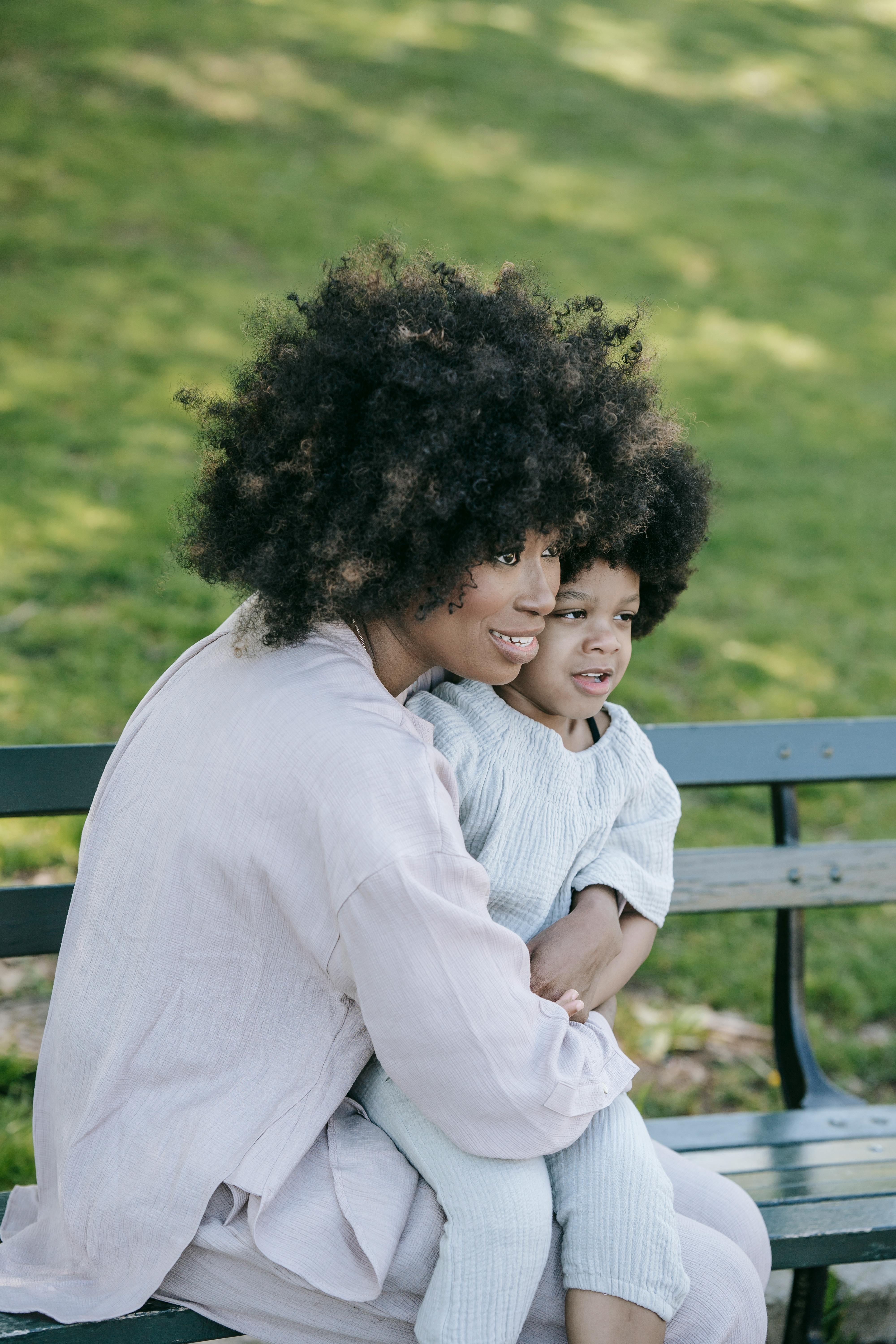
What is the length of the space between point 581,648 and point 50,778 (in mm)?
1115

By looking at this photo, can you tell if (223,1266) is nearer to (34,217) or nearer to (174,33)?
(34,217)

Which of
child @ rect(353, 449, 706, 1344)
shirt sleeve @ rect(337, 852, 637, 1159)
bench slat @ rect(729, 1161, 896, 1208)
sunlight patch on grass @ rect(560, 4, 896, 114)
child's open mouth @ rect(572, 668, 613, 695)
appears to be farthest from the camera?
sunlight patch on grass @ rect(560, 4, 896, 114)

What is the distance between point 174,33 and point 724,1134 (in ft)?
32.3

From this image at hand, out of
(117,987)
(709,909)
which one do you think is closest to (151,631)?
(709,909)

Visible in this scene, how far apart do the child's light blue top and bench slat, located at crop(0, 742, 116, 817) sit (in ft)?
Answer: 2.32

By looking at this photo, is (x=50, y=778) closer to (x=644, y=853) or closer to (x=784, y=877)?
(x=644, y=853)

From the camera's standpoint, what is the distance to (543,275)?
97.9 inches

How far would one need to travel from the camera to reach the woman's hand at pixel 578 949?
2.25m

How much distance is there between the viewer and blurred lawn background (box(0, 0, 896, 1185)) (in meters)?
4.50

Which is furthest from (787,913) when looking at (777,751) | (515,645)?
(515,645)

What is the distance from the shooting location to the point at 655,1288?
1952 millimetres

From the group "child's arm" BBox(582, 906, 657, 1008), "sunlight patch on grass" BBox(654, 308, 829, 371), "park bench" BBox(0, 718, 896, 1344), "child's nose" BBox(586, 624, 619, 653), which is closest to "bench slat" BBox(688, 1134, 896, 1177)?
Answer: "park bench" BBox(0, 718, 896, 1344)

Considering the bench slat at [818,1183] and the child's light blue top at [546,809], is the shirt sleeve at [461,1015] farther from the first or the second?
the bench slat at [818,1183]

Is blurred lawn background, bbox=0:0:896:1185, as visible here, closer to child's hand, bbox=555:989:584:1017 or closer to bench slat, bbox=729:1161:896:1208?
bench slat, bbox=729:1161:896:1208
